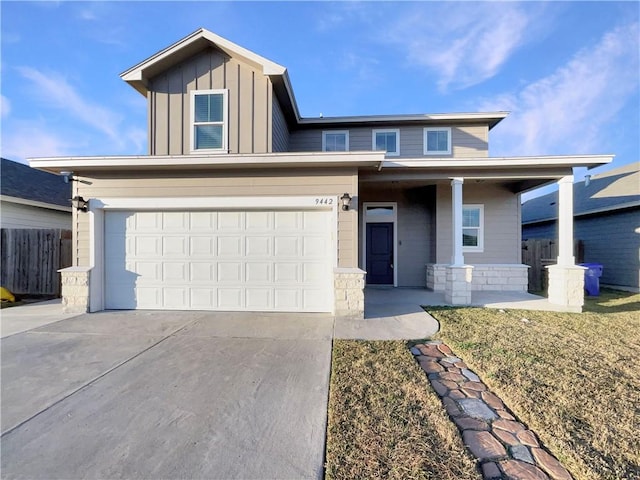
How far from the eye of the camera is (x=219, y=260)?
6125 millimetres

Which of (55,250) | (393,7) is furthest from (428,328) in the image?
(55,250)

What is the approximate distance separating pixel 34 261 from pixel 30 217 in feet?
10.3

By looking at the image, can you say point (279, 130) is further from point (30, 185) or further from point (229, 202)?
point (30, 185)

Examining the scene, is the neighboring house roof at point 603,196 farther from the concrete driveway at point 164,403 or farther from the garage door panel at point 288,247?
the concrete driveway at point 164,403

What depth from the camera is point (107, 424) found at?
2428 millimetres

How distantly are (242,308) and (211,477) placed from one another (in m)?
4.34

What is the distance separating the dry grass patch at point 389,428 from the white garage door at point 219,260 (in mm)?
2703

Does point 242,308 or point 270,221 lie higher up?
point 270,221

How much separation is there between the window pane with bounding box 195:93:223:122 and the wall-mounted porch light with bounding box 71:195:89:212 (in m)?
3.12

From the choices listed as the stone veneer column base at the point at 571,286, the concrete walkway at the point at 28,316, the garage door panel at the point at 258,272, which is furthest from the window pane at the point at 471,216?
the concrete walkway at the point at 28,316

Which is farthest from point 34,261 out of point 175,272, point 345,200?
point 345,200

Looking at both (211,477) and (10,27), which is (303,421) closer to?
(211,477)

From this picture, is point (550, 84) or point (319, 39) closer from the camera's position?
point (319, 39)

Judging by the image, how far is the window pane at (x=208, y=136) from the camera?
7035mm
